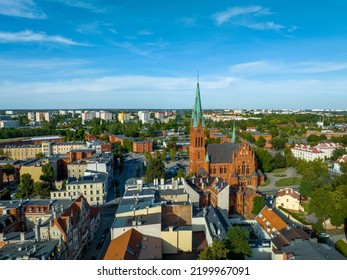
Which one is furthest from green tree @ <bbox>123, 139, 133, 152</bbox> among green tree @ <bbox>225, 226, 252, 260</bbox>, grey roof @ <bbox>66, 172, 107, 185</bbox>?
green tree @ <bbox>225, 226, 252, 260</bbox>

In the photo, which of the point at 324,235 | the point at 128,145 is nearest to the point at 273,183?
the point at 324,235

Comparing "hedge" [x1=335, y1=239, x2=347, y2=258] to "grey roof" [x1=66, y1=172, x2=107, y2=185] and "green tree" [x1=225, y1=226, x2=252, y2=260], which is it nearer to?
"green tree" [x1=225, y1=226, x2=252, y2=260]

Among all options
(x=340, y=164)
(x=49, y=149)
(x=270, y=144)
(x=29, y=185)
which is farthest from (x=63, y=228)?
(x=270, y=144)

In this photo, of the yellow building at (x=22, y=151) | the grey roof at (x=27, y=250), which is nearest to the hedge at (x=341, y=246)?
the grey roof at (x=27, y=250)

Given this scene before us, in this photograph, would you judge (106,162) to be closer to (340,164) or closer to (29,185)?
(29,185)

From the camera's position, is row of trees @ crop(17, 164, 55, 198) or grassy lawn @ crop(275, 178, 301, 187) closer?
row of trees @ crop(17, 164, 55, 198)

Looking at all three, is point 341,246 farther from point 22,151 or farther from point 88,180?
point 22,151
